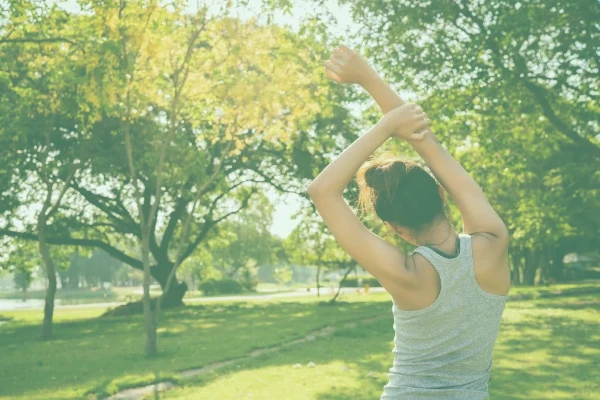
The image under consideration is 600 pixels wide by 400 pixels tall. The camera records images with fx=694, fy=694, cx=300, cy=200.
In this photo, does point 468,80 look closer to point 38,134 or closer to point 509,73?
point 509,73

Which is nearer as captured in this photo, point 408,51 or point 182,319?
point 408,51

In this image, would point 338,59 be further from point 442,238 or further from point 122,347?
point 122,347

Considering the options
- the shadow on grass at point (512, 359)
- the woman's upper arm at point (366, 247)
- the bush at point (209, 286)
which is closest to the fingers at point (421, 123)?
the woman's upper arm at point (366, 247)

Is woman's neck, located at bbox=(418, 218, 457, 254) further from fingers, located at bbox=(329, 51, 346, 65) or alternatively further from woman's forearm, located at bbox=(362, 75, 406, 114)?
fingers, located at bbox=(329, 51, 346, 65)

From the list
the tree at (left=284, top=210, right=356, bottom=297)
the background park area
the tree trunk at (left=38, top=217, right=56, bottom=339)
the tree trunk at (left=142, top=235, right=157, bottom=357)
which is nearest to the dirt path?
the background park area

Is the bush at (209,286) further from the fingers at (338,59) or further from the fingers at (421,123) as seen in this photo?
the fingers at (421,123)

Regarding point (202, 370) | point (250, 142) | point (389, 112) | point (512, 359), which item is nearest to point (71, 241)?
point (250, 142)

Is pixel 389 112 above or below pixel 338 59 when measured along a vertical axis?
below

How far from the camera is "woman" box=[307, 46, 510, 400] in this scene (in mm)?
2148

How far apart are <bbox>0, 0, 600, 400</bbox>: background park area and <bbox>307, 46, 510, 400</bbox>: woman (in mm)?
7279

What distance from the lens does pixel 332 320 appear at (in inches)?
874

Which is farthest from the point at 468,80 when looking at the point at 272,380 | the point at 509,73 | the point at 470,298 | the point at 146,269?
the point at 470,298

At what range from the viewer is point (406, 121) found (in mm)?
2266

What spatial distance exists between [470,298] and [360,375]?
359 inches
